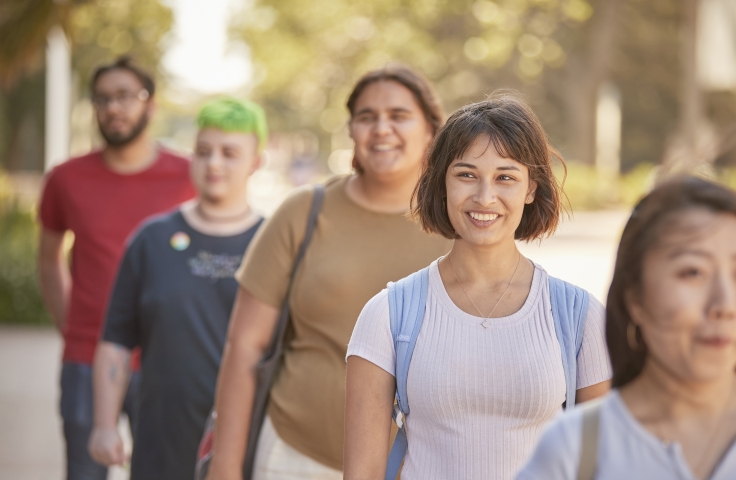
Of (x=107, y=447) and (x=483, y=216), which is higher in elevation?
(x=483, y=216)

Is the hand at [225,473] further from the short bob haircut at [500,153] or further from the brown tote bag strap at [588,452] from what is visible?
the brown tote bag strap at [588,452]

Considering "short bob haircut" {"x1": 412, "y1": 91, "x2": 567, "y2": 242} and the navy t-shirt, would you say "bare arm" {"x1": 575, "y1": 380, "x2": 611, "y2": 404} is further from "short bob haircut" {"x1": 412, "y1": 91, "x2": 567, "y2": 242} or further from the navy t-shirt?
the navy t-shirt

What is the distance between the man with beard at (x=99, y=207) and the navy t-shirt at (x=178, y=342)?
63cm

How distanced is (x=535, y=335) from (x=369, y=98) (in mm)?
1288

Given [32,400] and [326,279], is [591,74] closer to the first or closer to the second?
[32,400]

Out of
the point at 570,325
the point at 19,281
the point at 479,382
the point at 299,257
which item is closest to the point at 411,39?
the point at 19,281

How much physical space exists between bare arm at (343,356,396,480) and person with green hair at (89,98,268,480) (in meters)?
1.72

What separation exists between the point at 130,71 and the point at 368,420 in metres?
3.31

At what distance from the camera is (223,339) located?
4.01 meters

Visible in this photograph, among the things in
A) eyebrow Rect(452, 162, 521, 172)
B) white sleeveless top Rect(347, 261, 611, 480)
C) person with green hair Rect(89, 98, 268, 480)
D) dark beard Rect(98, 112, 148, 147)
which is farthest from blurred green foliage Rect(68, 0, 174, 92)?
white sleeveless top Rect(347, 261, 611, 480)

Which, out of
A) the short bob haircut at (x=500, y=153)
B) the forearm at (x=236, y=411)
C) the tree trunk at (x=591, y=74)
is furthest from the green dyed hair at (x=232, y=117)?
the tree trunk at (x=591, y=74)

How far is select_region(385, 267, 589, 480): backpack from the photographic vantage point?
234 centimetres

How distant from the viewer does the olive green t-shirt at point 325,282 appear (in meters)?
3.15

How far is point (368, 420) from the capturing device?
2352 mm
